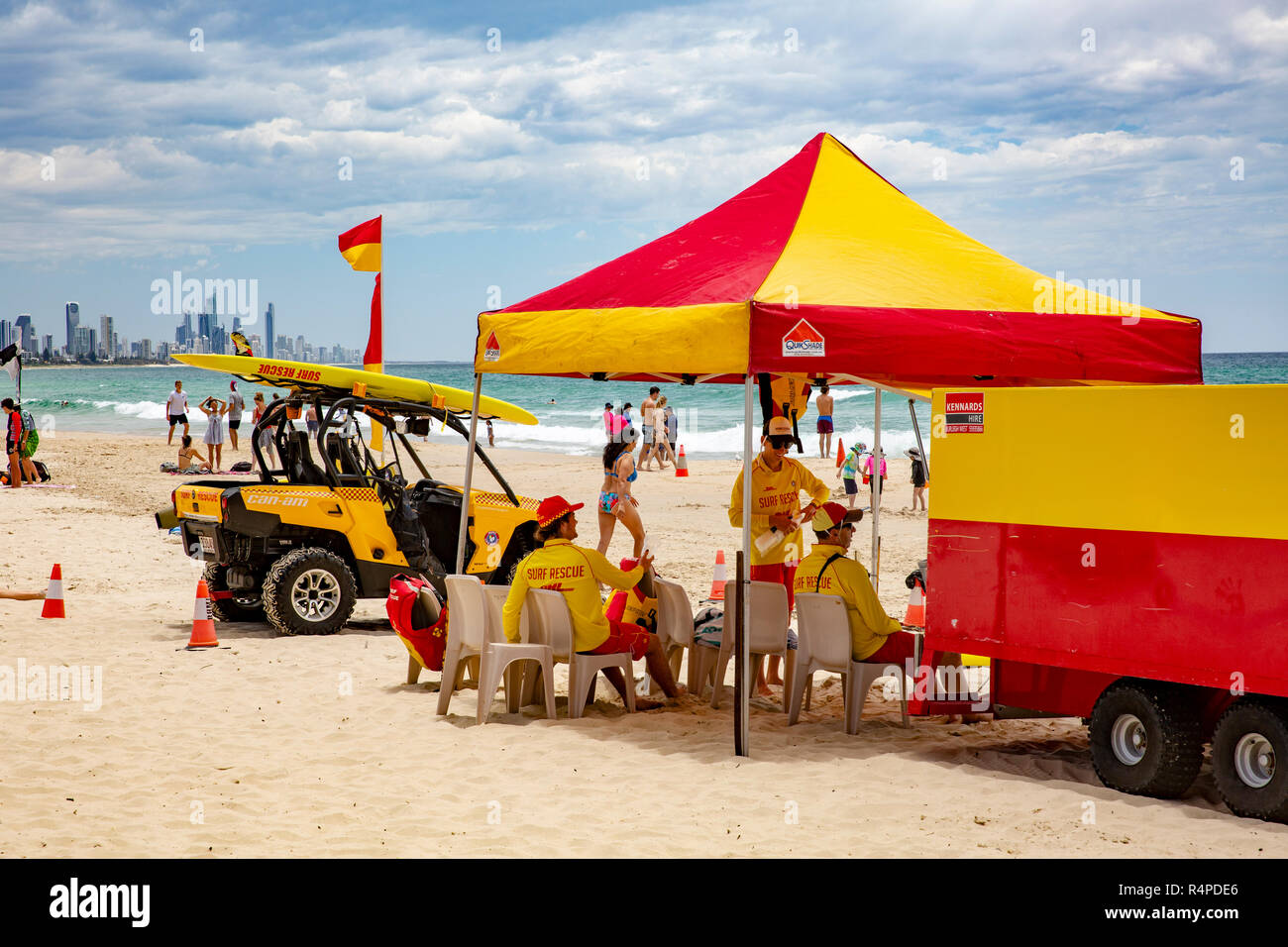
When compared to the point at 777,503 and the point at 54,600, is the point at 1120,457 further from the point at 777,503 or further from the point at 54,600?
the point at 54,600

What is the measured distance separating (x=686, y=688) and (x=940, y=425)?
3.00 meters

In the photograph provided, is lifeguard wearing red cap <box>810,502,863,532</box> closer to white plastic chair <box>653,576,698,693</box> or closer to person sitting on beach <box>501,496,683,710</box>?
person sitting on beach <box>501,496,683,710</box>

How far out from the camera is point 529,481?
26312 millimetres

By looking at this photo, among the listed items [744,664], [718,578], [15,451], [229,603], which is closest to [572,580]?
[744,664]

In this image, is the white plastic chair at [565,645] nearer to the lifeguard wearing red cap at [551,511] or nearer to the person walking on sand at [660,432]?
the lifeguard wearing red cap at [551,511]

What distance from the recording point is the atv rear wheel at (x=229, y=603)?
1034cm

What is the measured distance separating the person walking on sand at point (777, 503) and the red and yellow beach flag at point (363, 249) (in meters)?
4.52

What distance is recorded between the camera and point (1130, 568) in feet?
18.2

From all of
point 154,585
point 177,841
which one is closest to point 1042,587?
point 177,841

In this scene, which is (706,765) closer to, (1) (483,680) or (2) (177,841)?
(1) (483,680)

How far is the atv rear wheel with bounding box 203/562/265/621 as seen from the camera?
33.9 ft

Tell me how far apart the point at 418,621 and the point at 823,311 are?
3.57 meters

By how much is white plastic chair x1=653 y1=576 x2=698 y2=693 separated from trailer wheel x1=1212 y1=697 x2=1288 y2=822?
3.52 m

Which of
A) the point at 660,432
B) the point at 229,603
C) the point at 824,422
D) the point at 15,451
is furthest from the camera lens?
the point at 824,422
